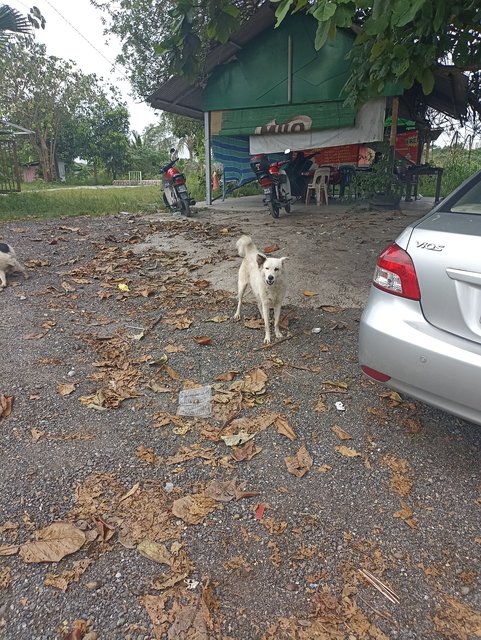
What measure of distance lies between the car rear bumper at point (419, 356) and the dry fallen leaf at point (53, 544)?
1.65 metres

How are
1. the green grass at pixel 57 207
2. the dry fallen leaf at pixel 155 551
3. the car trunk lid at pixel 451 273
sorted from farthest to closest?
the green grass at pixel 57 207, the car trunk lid at pixel 451 273, the dry fallen leaf at pixel 155 551

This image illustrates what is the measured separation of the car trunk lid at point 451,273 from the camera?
74.7 inches

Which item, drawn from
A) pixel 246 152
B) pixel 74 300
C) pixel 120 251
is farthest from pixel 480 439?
pixel 246 152

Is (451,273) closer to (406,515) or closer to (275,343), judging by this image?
(406,515)

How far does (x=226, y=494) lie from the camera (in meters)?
2.14

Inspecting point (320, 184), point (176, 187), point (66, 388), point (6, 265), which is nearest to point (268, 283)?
point (66, 388)

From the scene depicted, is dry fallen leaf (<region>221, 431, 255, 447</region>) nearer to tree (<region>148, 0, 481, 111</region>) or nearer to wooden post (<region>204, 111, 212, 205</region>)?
tree (<region>148, 0, 481, 111</region>)

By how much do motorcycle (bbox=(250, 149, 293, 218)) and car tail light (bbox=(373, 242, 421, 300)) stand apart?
24.0 feet

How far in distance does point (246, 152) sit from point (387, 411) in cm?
1200

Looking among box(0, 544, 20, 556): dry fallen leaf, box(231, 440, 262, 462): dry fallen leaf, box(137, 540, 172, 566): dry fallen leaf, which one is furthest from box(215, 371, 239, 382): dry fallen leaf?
box(0, 544, 20, 556): dry fallen leaf

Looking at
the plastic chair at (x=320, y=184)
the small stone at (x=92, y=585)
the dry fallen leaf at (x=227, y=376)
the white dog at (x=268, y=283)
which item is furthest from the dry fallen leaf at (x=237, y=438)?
the plastic chair at (x=320, y=184)

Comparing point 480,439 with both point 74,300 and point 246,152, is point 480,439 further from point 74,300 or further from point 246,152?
point 246,152

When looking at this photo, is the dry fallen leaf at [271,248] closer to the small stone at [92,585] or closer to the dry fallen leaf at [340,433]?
the dry fallen leaf at [340,433]

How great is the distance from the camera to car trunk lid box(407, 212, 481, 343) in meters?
1.90
